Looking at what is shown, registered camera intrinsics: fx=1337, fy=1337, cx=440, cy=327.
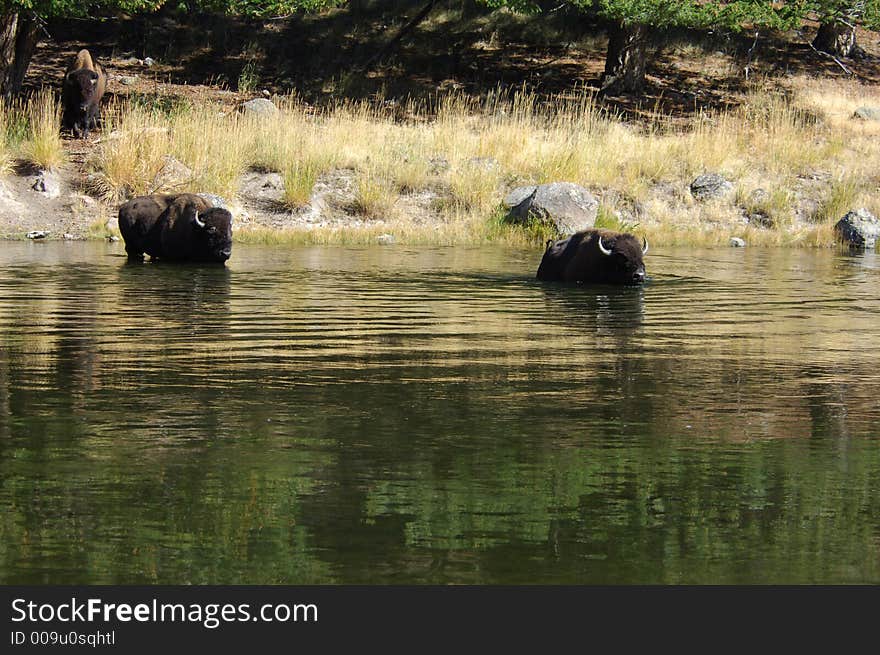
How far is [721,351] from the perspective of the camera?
997cm

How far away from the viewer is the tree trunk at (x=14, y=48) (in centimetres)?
2978

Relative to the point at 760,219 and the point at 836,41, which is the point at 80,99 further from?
the point at 836,41

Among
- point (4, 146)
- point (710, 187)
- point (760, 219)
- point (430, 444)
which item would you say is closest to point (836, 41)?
point (710, 187)

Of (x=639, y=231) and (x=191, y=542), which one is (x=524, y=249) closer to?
(x=639, y=231)

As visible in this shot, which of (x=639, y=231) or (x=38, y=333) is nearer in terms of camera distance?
(x=38, y=333)

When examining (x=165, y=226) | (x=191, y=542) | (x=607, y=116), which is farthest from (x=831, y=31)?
(x=191, y=542)

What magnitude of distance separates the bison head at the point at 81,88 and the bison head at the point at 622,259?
1633cm

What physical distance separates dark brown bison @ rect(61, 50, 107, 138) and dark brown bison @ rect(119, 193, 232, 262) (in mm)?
11272

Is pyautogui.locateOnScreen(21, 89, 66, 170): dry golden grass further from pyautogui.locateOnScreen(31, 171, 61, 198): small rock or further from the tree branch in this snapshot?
the tree branch

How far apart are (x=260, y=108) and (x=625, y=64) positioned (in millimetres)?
11365

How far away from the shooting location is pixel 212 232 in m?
16.7

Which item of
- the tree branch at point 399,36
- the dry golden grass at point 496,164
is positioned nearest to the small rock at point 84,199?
the dry golden grass at point 496,164

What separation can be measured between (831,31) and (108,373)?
3813 cm

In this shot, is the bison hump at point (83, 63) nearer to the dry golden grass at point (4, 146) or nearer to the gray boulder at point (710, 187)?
the dry golden grass at point (4, 146)
